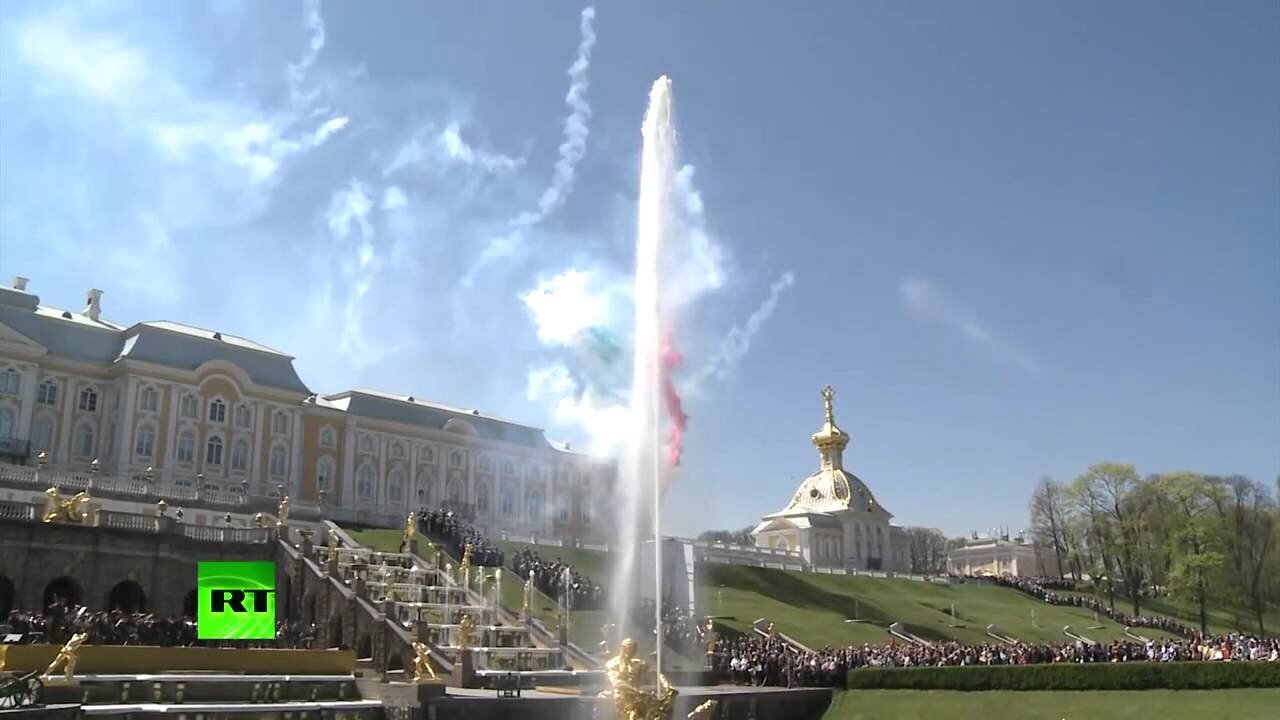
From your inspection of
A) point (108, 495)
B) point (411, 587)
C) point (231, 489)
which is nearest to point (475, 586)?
point (411, 587)

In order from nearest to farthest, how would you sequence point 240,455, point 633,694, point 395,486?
point 633,694, point 240,455, point 395,486

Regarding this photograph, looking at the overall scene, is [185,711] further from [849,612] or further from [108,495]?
[849,612]

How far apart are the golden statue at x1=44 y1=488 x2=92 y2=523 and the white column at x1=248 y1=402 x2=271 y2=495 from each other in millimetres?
29017

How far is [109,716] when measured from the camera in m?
21.6

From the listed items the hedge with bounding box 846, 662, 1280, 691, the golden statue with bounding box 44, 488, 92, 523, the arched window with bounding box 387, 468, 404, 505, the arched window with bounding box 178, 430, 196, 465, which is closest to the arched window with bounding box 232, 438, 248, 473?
the arched window with bounding box 178, 430, 196, 465

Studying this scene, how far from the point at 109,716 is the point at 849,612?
145 feet

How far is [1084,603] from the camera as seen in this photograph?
247 feet

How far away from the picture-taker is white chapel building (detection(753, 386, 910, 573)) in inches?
3570

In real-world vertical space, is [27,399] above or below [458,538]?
above

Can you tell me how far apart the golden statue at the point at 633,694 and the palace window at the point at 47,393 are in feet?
187

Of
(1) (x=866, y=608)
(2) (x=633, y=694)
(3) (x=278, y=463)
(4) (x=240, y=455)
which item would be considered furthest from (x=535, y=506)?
(2) (x=633, y=694)

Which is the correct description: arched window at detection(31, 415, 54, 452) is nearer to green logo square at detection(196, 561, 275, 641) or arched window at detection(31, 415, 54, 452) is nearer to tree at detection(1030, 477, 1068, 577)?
green logo square at detection(196, 561, 275, 641)

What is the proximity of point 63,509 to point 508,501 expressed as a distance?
161 ft

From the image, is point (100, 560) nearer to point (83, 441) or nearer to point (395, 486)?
point (83, 441)
